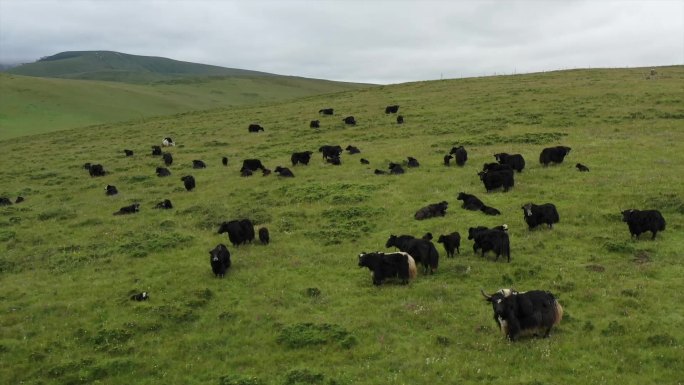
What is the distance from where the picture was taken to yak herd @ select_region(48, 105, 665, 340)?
1185cm

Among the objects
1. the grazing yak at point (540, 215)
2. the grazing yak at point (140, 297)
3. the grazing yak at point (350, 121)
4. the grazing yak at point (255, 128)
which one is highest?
the grazing yak at point (350, 121)

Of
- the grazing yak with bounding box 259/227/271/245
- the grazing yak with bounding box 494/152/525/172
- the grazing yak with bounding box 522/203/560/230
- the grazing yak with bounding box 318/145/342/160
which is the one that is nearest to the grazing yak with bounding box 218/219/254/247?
the grazing yak with bounding box 259/227/271/245

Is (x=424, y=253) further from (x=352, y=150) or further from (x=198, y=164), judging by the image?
(x=198, y=164)

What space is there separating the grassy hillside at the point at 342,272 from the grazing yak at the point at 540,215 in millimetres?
422

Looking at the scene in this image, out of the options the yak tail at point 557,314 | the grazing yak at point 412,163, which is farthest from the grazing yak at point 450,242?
the grazing yak at point 412,163

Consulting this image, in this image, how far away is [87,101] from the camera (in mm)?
85000

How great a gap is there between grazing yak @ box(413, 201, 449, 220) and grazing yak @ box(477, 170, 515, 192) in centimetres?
359

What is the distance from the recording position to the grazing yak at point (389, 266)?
51.8 feet

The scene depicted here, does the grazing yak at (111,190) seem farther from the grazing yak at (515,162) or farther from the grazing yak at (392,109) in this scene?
the grazing yak at (392,109)

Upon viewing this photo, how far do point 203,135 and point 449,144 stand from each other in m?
23.8

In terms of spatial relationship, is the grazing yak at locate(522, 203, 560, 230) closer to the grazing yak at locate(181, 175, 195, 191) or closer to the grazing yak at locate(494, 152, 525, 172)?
the grazing yak at locate(494, 152, 525, 172)

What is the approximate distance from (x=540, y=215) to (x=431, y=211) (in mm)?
4279

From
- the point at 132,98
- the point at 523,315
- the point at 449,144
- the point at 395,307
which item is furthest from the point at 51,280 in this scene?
the point at 132,98

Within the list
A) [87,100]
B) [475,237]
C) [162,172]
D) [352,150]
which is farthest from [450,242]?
[87,100]
